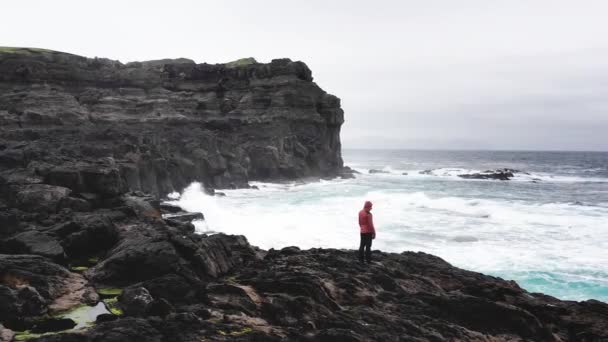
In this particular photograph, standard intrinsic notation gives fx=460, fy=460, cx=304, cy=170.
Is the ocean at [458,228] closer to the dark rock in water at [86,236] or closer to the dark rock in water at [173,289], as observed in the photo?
the dark rock in water at [86,236]

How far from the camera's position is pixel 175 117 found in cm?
5731

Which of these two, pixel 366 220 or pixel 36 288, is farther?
pixel 366 220

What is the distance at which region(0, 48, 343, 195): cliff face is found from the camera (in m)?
40.6

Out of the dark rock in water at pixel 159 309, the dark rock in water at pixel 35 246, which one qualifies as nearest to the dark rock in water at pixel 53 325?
the dark rock in water at pixel 159 309

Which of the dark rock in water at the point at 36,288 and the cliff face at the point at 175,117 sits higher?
the cliff face at the point at 175,117

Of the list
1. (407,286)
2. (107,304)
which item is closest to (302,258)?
(407,286)

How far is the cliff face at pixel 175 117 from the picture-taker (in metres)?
40.6

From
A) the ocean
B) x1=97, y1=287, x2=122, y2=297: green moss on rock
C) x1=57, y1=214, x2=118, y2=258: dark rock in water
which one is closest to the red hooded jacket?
x1=97, y1=287, x2=122, y2=297: green moss on rock

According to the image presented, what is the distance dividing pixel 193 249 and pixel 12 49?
59.2 m

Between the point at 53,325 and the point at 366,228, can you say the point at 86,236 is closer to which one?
the point at 53,325

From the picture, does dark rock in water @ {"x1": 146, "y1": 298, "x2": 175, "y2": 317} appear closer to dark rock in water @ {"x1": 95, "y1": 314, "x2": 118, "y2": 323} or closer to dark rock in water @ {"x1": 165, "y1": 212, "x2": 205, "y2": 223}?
dark rock in water @ {"x1": 95, "y1": 314, "x2": 118, "y2": 323}

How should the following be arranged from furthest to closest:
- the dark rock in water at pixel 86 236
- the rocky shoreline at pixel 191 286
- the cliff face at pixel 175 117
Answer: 1. the cliff face at pixel 175 117
2. the dark rock in water at pixel 86 236
3. the rocky shoreline at pixel 191 286

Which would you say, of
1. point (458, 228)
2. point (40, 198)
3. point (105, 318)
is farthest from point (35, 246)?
point (458, 228)

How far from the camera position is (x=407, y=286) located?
11.6 metres
